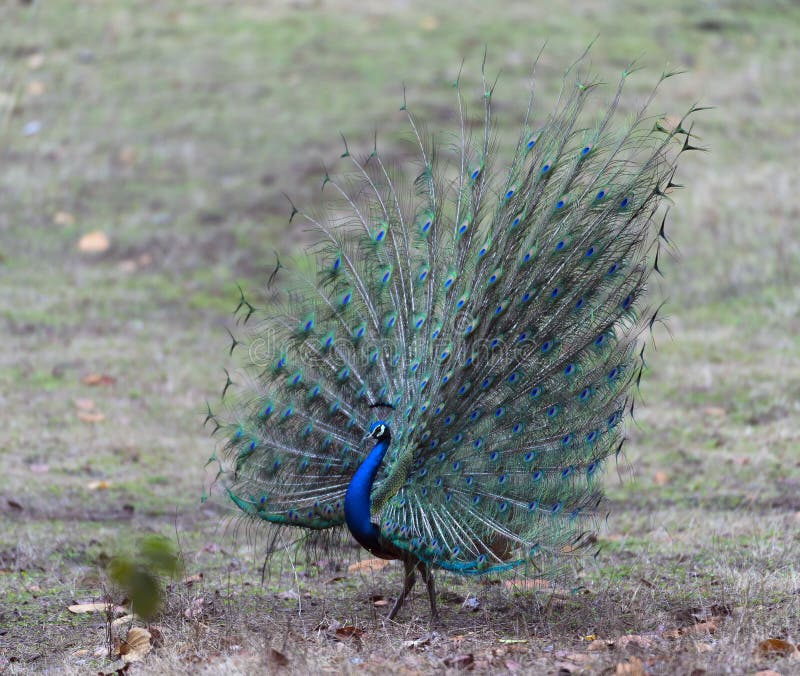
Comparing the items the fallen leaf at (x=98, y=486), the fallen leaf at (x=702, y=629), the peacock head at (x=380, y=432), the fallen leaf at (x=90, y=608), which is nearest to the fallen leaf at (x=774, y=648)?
the fallen leaf at (x=702, y=629)

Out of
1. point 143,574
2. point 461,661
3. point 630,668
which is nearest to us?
point 143,574

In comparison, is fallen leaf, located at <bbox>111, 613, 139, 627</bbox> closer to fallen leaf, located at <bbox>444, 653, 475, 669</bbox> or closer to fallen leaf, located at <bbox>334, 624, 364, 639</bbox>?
fallen leaf, located at <bbox>334, 624, 364, 639</bbox>

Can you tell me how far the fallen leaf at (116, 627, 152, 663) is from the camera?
487 centimetres

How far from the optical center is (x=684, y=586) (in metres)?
5.90

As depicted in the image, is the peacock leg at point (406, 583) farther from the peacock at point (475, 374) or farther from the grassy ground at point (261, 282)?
the grassy ground at point (261, 282)

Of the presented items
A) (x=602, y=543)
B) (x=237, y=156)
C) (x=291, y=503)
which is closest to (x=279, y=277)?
(x=237, y=156)

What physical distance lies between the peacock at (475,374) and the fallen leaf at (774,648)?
965 mm

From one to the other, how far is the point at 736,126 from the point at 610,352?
11493mm

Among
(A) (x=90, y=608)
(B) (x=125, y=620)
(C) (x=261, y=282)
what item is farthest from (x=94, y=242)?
(B) (x=125, y=620)

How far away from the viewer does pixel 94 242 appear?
14133mm

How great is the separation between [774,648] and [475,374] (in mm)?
1767

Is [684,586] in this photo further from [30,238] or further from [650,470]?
[30,238]

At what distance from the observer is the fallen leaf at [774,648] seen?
4.44 metres

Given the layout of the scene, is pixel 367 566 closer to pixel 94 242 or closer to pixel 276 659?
pixel 276 659
